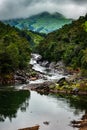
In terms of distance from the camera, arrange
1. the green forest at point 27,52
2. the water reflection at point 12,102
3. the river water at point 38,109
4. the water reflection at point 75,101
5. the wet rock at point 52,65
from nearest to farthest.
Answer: the river water at point 38,109 → the water reflection at point 12,102 → the water reflection at point 75,101 → the green forest at point 27,52 → the wet rock at point 52,65

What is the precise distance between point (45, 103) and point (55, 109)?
7442 mm

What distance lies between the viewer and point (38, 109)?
78.9 meters

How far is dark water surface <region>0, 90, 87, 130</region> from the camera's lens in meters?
65.6

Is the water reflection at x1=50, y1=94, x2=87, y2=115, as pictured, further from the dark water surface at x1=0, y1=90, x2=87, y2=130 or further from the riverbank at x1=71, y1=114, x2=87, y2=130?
the riverbank at x1=71, y1=114, x2=87, y2=130

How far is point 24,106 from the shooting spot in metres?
82.2

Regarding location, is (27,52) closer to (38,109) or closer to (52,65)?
(52,65)

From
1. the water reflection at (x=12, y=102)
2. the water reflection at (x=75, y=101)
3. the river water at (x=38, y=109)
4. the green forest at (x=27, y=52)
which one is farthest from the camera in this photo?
the green forest at (x=27, y=52)

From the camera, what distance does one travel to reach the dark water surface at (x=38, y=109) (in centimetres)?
6562

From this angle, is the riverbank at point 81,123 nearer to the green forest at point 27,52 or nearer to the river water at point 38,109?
the river water at point 38,109

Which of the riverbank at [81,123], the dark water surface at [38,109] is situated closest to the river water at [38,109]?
the dark water surface at [38,109]

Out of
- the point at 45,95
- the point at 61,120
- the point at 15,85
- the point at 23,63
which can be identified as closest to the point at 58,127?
the point at 61,120

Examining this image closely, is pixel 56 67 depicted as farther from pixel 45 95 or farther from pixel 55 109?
pixel 55 109

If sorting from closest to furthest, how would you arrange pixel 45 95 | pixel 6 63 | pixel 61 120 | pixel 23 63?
pixel 61 120
pixel 45 95
pixel 6 63
pixel 23 63

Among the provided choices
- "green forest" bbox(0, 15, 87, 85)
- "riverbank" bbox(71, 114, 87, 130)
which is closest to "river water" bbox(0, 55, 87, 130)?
"riverbank" bbox(71, 114, 87, 130)
